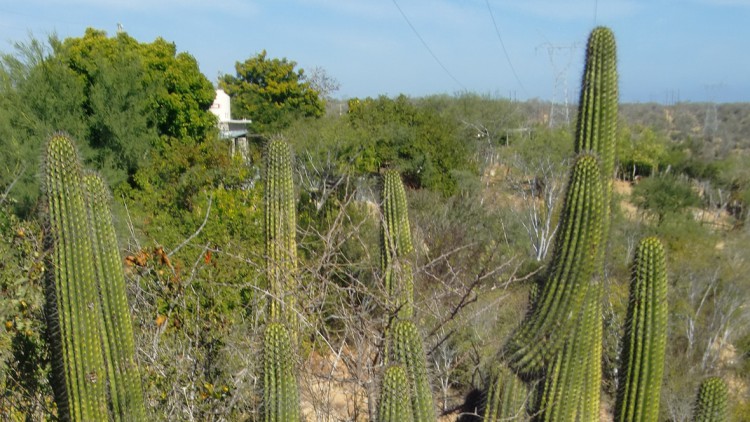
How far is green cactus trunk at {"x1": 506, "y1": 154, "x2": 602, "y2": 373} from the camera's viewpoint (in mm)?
4715

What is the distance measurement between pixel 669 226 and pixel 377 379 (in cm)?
1448

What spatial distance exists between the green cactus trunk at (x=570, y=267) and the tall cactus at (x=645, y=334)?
0.82 m

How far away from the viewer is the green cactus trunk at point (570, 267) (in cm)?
471

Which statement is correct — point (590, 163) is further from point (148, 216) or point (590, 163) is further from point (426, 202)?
point (426, 202)

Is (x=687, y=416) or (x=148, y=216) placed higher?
(x=148, y=216)

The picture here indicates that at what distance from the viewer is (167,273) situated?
668cm

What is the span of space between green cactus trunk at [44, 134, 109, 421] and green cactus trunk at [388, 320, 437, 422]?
1.82 metres

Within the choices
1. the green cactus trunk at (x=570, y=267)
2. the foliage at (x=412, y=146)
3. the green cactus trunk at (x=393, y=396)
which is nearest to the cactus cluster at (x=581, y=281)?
the green cactus trunk at (x=570, y=267)

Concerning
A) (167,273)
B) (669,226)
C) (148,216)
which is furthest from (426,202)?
(167,273)

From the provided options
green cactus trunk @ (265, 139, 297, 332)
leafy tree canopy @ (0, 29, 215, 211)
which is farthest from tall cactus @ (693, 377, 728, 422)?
leafy tree canopy @ (0, 29, 215, 211)

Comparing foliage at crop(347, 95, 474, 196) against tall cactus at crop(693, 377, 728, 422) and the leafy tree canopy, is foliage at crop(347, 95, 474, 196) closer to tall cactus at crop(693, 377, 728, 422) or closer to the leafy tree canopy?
the leafy tree canopy

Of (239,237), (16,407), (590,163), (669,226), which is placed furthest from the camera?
(669,226)

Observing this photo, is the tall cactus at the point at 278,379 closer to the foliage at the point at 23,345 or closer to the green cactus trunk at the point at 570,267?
the green cactus trunk at the point at 570,267

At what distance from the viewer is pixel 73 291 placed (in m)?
4.13
